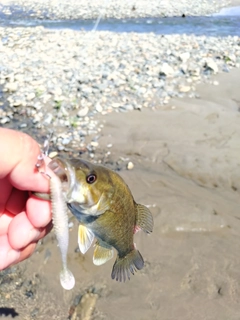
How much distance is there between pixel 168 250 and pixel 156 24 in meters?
14.9

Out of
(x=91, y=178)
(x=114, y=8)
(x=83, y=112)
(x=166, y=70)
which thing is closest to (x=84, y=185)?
(x=91, y=178)

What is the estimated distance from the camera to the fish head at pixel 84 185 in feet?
5.57

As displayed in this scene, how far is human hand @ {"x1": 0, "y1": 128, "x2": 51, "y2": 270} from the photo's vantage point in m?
1.74

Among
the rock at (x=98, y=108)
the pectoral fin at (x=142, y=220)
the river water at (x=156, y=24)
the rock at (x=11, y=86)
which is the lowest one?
the river water at (x=156, y=24)

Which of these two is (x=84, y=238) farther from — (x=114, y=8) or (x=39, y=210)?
(x=114, y=8)

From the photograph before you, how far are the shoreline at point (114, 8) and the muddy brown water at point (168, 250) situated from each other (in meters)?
14.4

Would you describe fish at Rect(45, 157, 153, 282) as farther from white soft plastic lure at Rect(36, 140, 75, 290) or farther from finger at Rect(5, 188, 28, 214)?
finger at Rect(5, 188, 28, 214)

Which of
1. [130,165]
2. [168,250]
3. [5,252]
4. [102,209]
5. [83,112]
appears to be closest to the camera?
[102,209]

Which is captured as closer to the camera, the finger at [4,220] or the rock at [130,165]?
the finger at [4,220]

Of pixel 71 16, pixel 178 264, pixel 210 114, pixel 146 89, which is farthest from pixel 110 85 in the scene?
pixel 71 16

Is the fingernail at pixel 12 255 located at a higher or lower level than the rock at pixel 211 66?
higher

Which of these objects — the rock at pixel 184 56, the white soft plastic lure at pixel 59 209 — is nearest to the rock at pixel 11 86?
the rock at pixel 184 56

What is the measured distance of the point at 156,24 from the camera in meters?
17.9

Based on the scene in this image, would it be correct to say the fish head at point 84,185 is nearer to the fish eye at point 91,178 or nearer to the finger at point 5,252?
the fish eye at point 91,178
